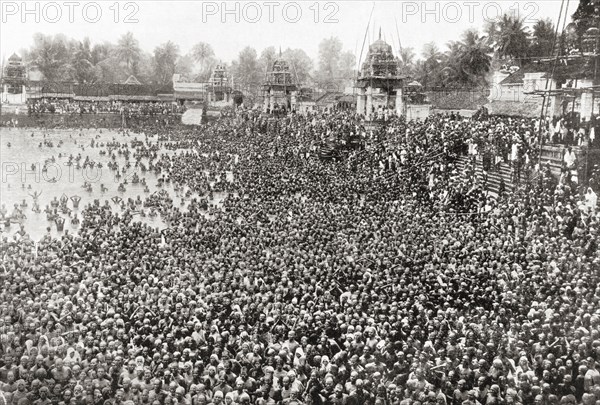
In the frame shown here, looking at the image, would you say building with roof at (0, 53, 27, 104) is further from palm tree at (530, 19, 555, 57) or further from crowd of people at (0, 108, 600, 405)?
palm tree at (530, 19, 555, 57)

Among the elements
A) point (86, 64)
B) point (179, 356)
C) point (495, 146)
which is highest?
point (86, 64)

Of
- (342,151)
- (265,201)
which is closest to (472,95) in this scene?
(342,151)

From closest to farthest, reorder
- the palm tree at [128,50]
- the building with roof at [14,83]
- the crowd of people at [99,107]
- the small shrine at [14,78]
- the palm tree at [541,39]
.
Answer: the palm tree at [541,39] < the crowd of people at [99,107] < the building with roof at [14,83] < the small shrine at [14,78] < the palm tree at [128,50]

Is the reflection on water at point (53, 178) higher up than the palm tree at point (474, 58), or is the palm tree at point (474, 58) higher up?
the palm tree at point (474, 58)

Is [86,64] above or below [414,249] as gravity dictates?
above

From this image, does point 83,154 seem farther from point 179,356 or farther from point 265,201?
point 179,356

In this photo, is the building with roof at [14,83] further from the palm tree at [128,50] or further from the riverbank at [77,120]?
the palm tree at [128,50]

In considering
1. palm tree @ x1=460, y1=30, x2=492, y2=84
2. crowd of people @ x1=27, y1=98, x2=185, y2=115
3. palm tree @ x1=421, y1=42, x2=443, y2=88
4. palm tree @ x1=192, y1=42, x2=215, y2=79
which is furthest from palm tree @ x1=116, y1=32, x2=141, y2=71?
palm tree @ x1=460, y1=30, x2=492, y2=84

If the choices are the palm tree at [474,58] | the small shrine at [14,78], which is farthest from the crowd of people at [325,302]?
the small shrine at [14,78]
